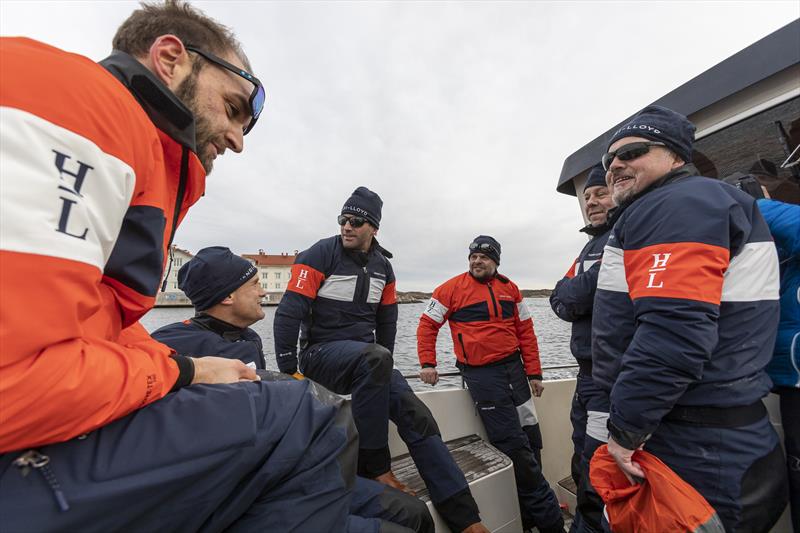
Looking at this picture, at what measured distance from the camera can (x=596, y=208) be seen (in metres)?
2.83

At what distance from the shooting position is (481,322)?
12.1 ft

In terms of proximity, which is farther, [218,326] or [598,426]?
[218,326]

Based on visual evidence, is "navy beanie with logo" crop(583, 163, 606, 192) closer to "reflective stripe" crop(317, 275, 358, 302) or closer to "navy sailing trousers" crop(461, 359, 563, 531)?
"navy sailing trousers" crop(461, 359, 563, 531)

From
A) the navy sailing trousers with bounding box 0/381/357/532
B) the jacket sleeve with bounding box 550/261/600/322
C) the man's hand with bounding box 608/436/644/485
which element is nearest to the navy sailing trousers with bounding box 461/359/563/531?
the jacket sleeve with bounding box 550/261/600/322

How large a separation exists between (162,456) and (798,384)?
226 centimetres

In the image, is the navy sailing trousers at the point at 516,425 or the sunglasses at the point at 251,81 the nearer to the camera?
the sunglasses at the point at 251,81

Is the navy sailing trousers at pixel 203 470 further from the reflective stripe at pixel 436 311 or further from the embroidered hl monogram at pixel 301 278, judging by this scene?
the reflective stripe at pixel 436 311

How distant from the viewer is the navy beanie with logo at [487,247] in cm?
391

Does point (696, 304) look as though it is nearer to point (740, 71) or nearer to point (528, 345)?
point (740, 71)

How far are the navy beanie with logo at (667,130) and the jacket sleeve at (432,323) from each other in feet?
8.30

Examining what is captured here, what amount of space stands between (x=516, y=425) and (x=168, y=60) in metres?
3.45

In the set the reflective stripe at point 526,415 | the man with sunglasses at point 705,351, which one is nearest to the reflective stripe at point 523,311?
the reflective stripe at point 526,415

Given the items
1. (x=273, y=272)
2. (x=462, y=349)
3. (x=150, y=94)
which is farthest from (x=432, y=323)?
(x=273, y=272)

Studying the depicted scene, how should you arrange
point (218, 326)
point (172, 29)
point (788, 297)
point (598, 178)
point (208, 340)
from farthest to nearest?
1. point (598, 178)
2. point (218, 326)
3. point (208, 340)
4. point (788, 297)
5. point (172, 29)
